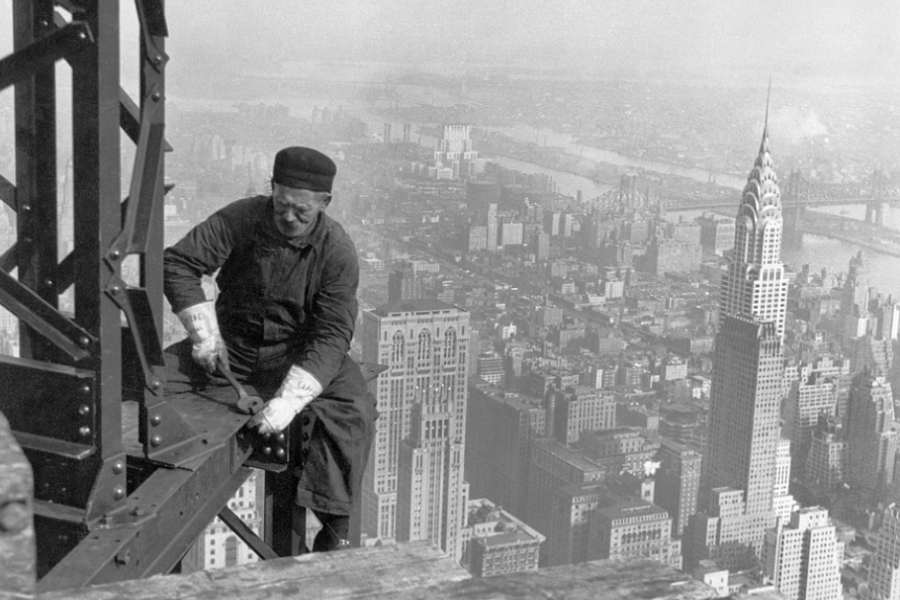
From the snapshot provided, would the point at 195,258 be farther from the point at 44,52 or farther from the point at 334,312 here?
the point at 44,52

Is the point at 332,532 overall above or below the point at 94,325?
below

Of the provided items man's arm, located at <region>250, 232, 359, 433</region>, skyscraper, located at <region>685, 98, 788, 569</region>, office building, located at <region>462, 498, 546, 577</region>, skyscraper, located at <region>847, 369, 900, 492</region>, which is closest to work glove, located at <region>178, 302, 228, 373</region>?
man's arm, located at <region>250, 232, 359, 433</region>

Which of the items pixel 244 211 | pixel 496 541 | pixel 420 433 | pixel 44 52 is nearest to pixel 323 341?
pixel 244 211

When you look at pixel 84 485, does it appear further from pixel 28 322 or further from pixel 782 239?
pixel 782 239

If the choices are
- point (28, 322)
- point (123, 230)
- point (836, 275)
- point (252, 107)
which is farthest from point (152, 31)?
point (836, 275)

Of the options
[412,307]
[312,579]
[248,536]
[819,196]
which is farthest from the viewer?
[819,196]

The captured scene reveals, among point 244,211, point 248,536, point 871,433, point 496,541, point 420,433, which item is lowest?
point 496,541
